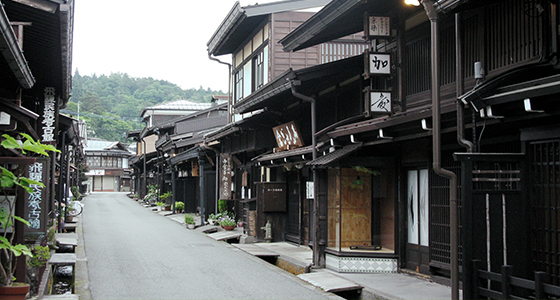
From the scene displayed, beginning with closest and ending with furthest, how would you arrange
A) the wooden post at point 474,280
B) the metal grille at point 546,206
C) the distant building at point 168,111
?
the metal grille at point 546,206 < the wooden post at point 474,280 < the distant building at point 168,111

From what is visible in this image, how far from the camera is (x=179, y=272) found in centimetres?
1423

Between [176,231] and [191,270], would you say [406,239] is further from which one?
[176,231]

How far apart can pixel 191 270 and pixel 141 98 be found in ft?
478

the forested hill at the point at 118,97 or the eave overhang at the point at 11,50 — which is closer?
the eave overhang at the point at 11,50

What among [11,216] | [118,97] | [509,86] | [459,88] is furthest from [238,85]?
[118,97]

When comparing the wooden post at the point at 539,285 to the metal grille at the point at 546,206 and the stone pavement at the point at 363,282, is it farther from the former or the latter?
the stone pavement at the point at 363,282

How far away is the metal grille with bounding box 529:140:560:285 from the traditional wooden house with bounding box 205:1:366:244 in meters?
8.66

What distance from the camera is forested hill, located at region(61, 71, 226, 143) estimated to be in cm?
12388

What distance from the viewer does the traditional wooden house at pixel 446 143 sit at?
8227 millimetres

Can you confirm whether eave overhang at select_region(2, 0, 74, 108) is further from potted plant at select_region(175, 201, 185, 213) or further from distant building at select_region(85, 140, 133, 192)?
distant building at select_region(85, 140, 133, 192)

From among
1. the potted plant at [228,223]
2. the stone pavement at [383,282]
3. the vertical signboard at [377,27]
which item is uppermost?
the vertical signboard at [377,27]

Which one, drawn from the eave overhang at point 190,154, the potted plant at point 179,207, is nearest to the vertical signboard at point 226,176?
the eave overhang at point 190,154

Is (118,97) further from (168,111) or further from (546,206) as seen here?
(546,206)

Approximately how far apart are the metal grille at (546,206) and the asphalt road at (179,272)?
4.57m
